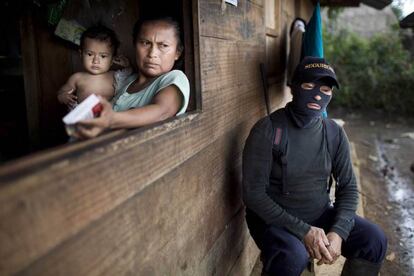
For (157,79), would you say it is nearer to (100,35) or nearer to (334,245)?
(100,35)

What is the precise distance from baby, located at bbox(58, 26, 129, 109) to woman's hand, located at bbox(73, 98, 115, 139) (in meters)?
1.14

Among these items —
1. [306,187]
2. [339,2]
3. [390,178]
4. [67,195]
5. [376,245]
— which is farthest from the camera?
[339,2]

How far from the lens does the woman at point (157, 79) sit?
5.41 ft

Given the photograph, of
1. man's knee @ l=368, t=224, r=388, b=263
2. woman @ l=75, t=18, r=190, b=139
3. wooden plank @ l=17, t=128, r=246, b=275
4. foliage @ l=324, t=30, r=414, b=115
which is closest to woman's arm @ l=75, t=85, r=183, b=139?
woman @ l=75, t=18, r=190, b=139

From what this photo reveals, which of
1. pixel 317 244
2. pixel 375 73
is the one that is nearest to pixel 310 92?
pixel 317 244

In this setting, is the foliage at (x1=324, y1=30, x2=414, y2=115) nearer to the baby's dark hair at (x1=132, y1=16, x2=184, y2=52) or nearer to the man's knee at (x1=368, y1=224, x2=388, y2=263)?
the man's knee at (x1=368, y1=224, x2=388, y2=263)

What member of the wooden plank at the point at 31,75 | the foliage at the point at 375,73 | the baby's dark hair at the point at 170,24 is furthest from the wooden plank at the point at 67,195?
the foliage at the point at 375,73

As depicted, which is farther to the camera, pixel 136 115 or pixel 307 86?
pixel 307 86

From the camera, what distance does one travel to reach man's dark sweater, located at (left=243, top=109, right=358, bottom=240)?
2.31 m

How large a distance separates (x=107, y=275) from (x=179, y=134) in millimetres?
660

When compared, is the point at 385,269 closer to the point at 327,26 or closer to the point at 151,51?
the point at 151,51

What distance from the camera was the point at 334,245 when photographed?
2227 millimetres

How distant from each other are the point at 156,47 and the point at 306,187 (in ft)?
4.26

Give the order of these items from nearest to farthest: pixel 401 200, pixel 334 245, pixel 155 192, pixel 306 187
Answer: pixel 155 192, pixel 334 245, pixel 306 187, pixel 401 200
